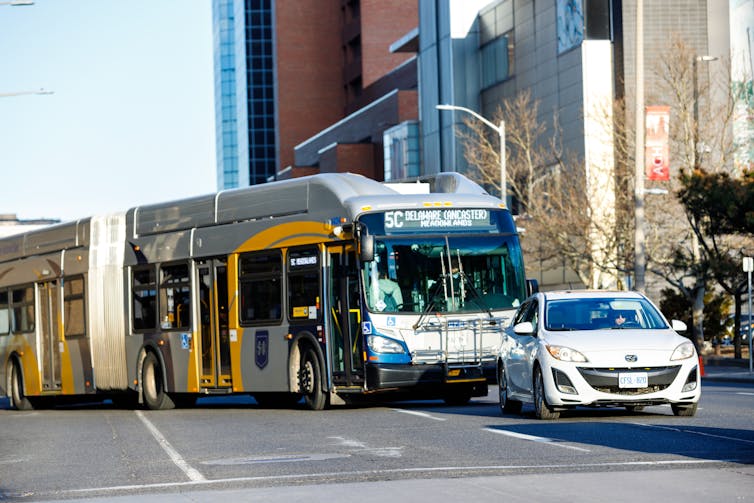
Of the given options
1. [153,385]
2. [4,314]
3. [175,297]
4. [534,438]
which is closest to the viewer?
[534,438]

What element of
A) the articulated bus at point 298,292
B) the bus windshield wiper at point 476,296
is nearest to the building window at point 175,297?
the articulated bus at point 298,292

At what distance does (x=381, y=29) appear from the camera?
119 m

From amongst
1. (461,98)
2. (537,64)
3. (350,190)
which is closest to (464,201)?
(350,190)

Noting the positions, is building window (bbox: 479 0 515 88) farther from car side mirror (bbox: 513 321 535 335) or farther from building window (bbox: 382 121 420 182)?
car side mirror (bbox: 513 321 535 335)

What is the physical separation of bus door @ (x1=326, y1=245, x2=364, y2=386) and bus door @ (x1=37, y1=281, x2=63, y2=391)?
9399 mm

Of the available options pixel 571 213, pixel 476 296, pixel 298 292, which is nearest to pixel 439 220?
pixel 476 296

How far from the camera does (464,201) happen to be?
22219 millimetres

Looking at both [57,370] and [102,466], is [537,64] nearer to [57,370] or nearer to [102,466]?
[57,370]

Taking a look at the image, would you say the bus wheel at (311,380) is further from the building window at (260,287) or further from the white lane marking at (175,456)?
the white lane marking at (175,456)

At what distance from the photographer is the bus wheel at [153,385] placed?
26.6m

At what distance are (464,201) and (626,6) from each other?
40435 millimetres

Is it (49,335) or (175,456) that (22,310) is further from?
(175,456)

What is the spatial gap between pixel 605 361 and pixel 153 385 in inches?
462

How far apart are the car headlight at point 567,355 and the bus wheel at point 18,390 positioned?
16943 mm
